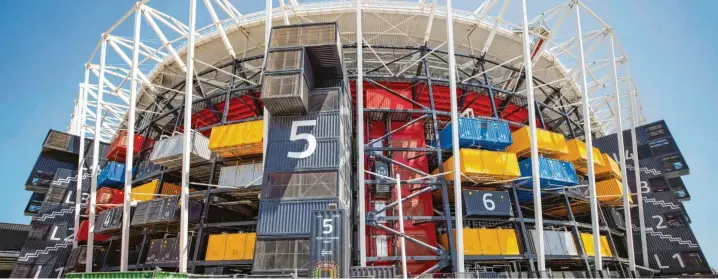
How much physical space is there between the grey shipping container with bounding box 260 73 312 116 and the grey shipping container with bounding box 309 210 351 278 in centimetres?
837

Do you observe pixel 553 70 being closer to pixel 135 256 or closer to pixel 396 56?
pixel 396 56

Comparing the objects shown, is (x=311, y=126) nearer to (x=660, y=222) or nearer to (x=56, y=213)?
(x=56, y=213)

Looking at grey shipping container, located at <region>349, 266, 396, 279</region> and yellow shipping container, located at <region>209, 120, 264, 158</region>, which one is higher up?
yellow shipping container, located at <region>209, 120, 264, 158</region>

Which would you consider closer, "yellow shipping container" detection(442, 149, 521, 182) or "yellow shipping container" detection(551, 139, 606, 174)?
"yellow shipping container" detection(442, 149, 521, 182)

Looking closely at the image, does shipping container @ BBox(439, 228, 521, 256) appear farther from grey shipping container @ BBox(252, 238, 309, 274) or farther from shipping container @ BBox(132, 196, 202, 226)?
shipping container @ BBox(132, 196, 202, 226)

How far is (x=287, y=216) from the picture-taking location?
30938 millimetres

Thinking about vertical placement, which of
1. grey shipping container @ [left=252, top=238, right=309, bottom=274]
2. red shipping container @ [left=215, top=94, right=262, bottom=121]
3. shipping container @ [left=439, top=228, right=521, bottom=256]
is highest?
red shipping container @ [left=215, top=94, right=262, bottom=121]

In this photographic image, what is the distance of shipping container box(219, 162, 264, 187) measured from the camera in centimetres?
3872

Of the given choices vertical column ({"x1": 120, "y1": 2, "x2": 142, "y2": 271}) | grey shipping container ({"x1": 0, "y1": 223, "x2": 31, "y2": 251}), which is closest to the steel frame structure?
vertical column ({"x1": 120, "y1": 2, "x2": 142, "y2": 271})

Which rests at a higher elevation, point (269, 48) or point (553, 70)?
point (553, 70)

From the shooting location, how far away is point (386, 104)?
4225 cm

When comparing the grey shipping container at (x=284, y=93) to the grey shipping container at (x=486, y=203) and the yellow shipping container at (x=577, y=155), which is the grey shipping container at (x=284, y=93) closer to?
the grey shipping container at (x=486, y=203)

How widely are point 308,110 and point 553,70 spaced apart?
35.2m

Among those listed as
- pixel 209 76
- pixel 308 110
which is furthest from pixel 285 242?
pixel 209 76
